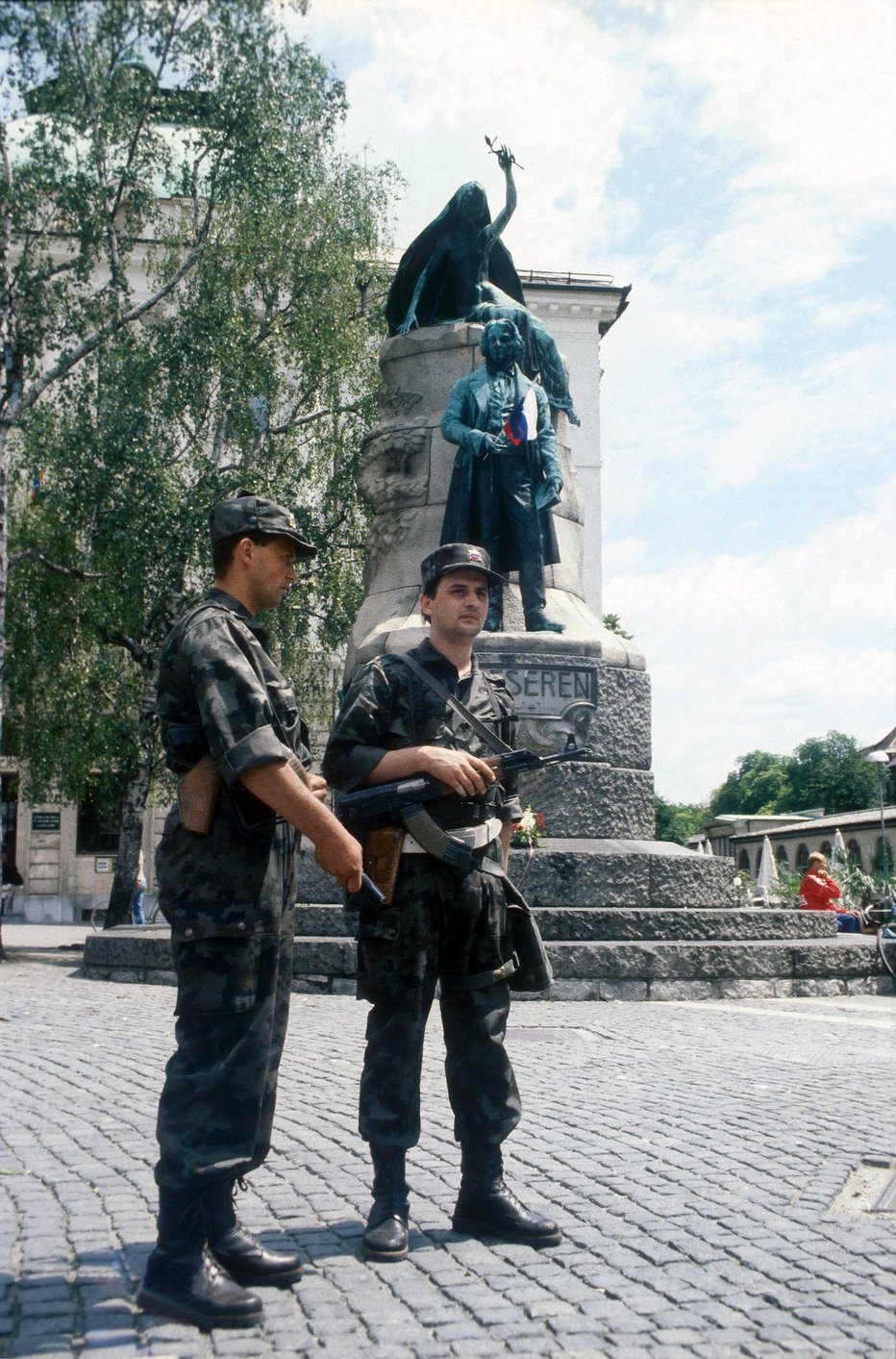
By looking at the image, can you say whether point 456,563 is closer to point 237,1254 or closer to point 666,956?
point 237,1254

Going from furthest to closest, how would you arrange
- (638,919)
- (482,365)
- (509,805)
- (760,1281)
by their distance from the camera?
(482,365) < (638,919) < (509,805) < (760,1281)

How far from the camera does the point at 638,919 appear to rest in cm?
1004

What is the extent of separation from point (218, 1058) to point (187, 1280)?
1.59 ft

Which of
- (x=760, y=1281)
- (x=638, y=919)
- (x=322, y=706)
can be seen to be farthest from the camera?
(x=322, y=706)

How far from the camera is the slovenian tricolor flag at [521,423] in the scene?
12156 mm

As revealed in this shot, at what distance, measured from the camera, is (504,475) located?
12109mm

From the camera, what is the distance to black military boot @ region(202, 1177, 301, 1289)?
3293mm

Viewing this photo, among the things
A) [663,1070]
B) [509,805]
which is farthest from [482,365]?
[509,805]

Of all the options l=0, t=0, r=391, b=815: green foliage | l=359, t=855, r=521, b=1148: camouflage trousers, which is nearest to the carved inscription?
l=359, t=855, r=521, b=1148: camouflage trousers

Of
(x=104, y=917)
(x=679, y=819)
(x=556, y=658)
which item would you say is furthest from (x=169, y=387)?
(x=679, y=819)

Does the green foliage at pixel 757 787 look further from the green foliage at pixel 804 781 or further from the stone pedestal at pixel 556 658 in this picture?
the stone pedestal at pixel 556 658

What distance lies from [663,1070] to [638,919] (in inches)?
146

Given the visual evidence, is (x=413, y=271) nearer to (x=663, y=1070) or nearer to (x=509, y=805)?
(x=663, y=1070)

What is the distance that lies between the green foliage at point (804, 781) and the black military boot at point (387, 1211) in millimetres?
68545
